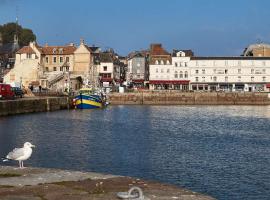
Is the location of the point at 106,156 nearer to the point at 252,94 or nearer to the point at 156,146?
the point at 156,146

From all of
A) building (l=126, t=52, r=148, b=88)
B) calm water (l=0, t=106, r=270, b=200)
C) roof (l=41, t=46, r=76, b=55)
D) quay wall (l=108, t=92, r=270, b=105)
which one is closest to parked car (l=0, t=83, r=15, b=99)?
calm water (l=0, t=106, r=270, b=200)

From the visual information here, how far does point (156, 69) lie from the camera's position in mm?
150625

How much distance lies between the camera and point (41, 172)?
68.9ft

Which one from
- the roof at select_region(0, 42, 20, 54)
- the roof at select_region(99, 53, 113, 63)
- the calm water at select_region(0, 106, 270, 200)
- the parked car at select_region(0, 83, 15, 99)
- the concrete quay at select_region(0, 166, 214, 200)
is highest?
the roof at select_region(0, 42, 20, 54)

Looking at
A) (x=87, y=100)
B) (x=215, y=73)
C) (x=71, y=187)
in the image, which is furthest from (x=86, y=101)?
(x=71, y=187)

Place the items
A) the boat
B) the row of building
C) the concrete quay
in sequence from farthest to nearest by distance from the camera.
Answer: the row of building → the boat → the concrete quay

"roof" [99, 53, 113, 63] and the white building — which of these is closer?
the white building

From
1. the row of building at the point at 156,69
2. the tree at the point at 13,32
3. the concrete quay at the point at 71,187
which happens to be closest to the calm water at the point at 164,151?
the concrete quay at the point at 71,187

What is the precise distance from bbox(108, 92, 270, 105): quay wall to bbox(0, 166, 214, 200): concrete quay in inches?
3998

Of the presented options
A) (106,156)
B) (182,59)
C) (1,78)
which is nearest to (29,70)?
(1,78)

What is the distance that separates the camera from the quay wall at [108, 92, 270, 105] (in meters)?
123

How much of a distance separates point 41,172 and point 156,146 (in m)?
21.5

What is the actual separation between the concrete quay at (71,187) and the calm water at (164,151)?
6.55 meters

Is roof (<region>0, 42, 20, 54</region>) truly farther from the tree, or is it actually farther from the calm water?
the calm water
